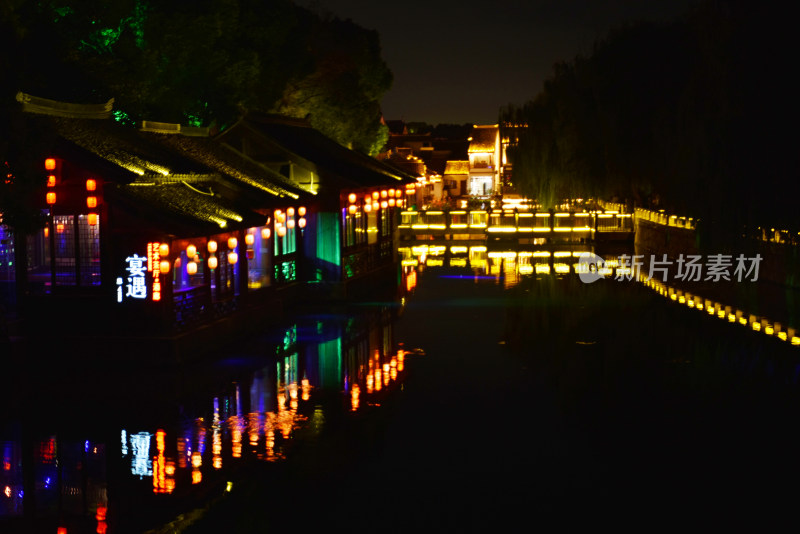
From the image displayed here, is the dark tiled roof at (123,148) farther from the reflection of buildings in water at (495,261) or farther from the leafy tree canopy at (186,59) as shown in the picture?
the reflection of buildings in water at (495,261)

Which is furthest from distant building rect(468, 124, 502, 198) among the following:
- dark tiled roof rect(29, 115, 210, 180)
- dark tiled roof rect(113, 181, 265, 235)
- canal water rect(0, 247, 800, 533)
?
dark tiled roof rect(29, 115, 210, 180)

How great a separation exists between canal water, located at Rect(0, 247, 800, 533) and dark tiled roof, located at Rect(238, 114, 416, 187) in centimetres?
637

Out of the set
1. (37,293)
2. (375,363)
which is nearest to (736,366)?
(375,363)

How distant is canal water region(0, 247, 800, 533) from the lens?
947cm

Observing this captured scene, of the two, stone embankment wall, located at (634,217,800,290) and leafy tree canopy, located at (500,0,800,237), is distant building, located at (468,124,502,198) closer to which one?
leafy tree canopy, located at (500,0,800,237)

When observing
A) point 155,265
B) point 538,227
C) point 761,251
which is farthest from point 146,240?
point 538,227

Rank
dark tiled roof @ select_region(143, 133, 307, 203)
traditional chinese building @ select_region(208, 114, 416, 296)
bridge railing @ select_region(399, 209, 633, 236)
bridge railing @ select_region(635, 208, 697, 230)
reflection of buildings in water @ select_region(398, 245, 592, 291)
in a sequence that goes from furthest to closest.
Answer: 1. bridge railing @ select_region(399, 209, 633, 236)
2. bridge railing @ select_region(635, 208, 697, 230)
3. reflection of buildings in water @ select_region(398, 245, 592, 291)
4. traditional chinese building @ select_region(208, 114, 416, 296)
5. dark tiled roof @ select_region(143, 133, 307, 203)

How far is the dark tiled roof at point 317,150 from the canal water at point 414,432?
637 cm

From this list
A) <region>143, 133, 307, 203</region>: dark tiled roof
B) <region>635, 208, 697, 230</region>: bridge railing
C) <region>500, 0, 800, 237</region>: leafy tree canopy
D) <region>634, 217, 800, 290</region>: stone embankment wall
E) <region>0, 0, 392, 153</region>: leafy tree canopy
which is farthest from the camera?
<region>635, 208, 697, 230</region>: bridge railing

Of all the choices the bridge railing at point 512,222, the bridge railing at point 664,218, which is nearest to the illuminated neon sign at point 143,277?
the bridge railing at point 664,218

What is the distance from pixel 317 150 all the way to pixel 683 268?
12414mm

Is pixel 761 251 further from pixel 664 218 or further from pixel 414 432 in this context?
pixel 414 432

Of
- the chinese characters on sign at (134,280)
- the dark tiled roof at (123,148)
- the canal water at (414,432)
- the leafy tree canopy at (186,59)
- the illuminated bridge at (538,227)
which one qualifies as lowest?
the canal water at (414,432)

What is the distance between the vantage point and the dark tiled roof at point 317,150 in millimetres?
25859
